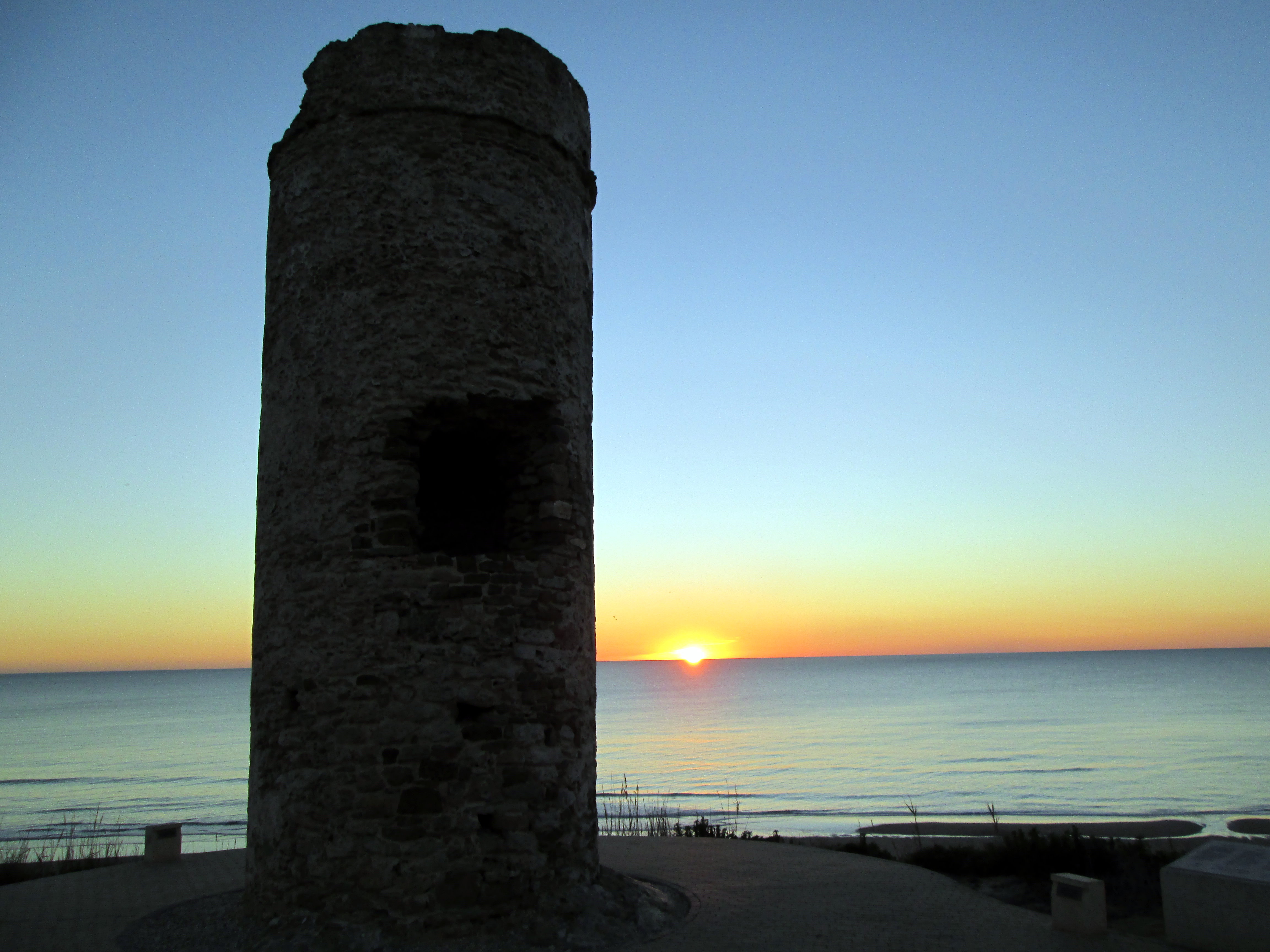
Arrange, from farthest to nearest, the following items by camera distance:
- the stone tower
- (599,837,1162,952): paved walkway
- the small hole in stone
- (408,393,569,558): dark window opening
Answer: (408,393,569,558): dark window opening → (599,837,1162,952): paved walkway → the small hole in stone → the stone tower

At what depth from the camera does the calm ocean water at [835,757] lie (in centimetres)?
1984

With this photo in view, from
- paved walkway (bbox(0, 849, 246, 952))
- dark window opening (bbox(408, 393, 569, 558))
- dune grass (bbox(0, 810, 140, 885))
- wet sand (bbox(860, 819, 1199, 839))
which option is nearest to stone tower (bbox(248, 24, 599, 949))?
dark window opening (bbox(408, 393, 569, 558))

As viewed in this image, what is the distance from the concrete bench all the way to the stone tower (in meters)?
3.84

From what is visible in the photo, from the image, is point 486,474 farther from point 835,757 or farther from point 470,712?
point 835,757

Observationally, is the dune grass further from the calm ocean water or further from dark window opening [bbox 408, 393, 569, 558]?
dark window opening [bbox 408, 393, 569, 558]

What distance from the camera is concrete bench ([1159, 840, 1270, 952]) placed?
566 cm

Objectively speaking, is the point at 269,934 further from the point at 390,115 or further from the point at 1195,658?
the point at 1195,658

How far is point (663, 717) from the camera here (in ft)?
169

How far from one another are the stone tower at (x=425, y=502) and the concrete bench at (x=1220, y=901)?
3.84 m

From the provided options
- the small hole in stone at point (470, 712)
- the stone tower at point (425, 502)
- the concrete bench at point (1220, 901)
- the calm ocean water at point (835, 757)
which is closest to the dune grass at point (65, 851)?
the calm ocean water at point (835, 757)

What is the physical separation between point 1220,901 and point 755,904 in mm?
3076

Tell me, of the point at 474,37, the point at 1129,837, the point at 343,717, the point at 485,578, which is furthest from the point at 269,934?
the point at 1129,837

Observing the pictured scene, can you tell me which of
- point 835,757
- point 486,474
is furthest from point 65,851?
point 835,757

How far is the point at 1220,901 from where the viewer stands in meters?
5.86
